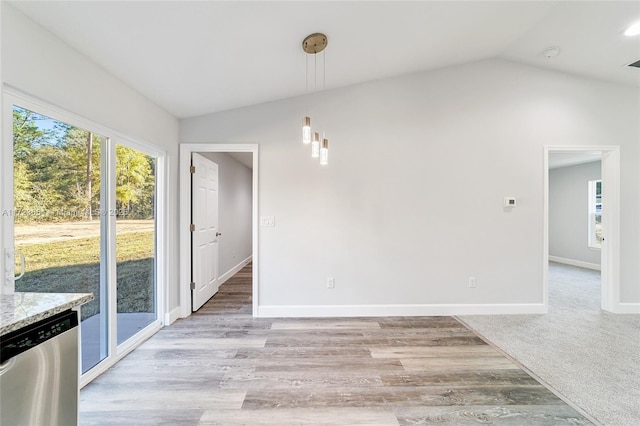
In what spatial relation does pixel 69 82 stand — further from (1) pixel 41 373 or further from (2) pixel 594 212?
(2) pixel 594 212

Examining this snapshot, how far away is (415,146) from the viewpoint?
10.4 ft

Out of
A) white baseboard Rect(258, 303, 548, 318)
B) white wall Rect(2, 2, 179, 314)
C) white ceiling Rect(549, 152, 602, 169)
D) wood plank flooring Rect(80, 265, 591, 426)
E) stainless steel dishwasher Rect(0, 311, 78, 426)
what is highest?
white ceiling Rect(549, 152, 602, 169)

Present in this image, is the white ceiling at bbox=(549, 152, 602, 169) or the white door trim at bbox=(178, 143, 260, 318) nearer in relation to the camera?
the white door trim at bbox=(178, 143, 260, 318)

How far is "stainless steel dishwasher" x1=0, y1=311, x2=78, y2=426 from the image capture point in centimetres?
87

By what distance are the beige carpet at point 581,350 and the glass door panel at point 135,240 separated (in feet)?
11.7

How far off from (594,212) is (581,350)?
212 inches

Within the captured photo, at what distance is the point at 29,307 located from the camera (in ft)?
3.41

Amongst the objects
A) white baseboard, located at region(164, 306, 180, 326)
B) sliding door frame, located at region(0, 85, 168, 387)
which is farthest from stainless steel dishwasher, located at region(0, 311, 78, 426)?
white baseboard, located at region(164, 306, 180, 326)

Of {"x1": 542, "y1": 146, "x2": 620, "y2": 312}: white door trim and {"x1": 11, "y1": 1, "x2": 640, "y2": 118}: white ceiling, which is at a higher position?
{"x1": 11, "y1": 1, "x2": 640, "y2": 118}: white ceiling

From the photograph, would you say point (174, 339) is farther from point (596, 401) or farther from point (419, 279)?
point (596, 401)

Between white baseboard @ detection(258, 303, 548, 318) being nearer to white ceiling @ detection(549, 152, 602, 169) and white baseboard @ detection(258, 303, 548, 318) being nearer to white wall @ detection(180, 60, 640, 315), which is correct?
white wall @ detection(180, 60, 640, 315)

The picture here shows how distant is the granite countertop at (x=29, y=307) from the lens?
907mm

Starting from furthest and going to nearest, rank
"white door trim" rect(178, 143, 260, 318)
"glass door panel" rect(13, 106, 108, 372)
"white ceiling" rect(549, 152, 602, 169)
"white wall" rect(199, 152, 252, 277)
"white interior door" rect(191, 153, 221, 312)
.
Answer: "white ceiling" rect(549, 152, 602, 169)
"white wall" rect(199, 152, 252, 277)
"white interior door" rect(191, 153, 221, 312)
"white door trim" rect(178, 143, 260, 318)
"glass door panel" rect(13, 106, 108, 372)

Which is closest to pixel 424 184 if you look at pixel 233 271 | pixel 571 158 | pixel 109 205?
pixel 109 205
